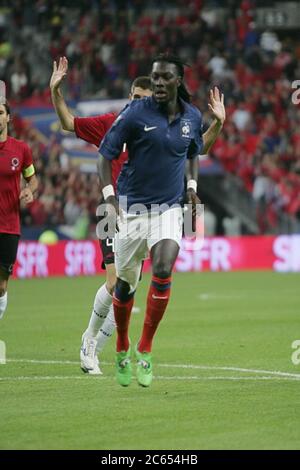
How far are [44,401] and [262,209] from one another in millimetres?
21615

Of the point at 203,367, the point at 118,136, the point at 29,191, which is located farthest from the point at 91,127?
the point at 203,367

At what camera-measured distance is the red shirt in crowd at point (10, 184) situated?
11523mm

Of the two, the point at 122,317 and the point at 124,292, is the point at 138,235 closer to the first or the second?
the point at 124,292

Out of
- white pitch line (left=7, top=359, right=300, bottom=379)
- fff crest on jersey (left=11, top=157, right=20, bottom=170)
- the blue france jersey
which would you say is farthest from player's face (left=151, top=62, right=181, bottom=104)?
fff crest on jersey (left=11, top=157, right=20, bottom=170)

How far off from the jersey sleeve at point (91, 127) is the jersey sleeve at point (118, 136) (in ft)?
4.42

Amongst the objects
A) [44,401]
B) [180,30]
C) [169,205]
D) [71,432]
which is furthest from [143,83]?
[180,30]

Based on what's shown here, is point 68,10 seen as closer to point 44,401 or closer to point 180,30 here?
point 180,30

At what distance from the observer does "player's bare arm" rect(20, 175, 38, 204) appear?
11242mm

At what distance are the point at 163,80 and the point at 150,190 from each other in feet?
2.87

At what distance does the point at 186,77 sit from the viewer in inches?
1256

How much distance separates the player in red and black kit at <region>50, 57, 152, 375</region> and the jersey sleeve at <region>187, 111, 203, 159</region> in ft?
3.16

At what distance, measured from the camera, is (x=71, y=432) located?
7.38 m

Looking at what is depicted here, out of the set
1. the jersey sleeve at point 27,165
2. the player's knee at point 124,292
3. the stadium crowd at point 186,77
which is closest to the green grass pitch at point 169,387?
the player's knee at point 124,292

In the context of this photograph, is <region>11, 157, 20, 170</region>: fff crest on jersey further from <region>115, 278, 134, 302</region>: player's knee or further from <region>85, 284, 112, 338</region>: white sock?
<region>115, 278, 134, 302</region>: player's knee
